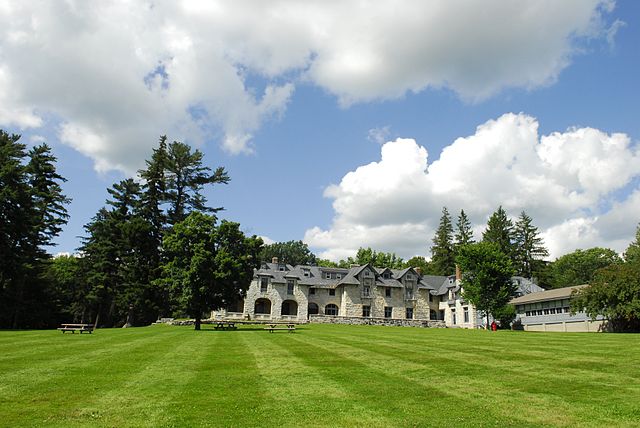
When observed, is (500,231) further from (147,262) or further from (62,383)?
(62,383)

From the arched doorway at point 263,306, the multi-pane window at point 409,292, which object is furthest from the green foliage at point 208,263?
the multi-pane window at point 409,292

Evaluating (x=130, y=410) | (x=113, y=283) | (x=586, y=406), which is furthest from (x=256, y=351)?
(x=113, y=283)

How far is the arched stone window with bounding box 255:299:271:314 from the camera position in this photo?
6191cm

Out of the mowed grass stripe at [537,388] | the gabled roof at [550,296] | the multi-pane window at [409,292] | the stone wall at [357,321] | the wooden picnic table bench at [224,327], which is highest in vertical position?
the multi-pane window at [409,292]

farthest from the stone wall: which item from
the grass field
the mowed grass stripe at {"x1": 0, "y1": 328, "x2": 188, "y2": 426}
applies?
the mowed grass stripe at {"x1": 0, "y1": 328, "x2": 188, "y2": 426}

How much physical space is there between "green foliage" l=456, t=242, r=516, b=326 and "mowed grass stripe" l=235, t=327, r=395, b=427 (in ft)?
130

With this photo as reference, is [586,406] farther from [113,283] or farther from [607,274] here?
[113,283]

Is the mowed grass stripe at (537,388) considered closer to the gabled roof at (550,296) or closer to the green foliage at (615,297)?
the green foliage at (615,297)

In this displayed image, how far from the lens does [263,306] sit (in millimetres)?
62469

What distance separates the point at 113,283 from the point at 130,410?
46.2m

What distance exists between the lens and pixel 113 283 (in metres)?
49.5

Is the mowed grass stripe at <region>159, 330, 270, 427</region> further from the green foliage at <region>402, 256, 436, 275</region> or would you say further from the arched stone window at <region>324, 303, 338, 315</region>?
the green foliage at <region>402, 256, 436, 275</region>

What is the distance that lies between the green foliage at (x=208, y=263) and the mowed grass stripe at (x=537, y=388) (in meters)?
22.7

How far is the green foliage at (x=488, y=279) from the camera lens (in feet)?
157
